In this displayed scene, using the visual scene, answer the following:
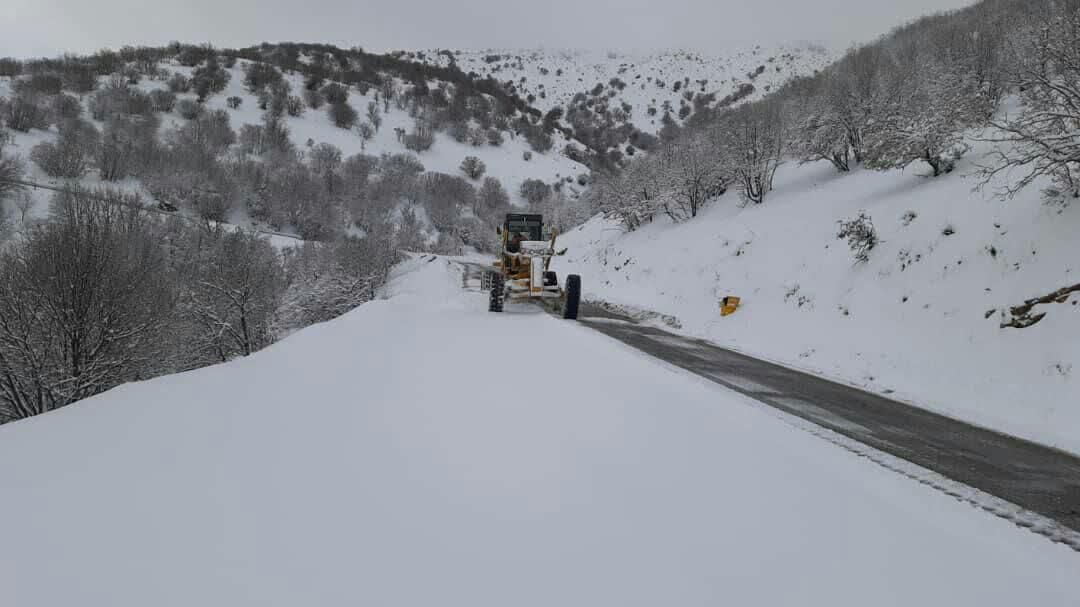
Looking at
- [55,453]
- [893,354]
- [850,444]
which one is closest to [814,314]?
[893,354]

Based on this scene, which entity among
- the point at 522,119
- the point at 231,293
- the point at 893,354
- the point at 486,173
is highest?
the point at 522,119

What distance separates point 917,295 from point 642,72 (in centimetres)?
12474

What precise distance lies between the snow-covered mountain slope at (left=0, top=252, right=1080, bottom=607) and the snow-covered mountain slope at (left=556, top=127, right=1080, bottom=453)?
4.44m

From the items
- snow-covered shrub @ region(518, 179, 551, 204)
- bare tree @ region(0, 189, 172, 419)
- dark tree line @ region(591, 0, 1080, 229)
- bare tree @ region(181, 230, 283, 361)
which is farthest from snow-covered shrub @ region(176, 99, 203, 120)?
dark tree line @ region(591, 0, 1080, 229)

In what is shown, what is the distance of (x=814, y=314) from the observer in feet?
37.4

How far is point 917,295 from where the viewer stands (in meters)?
9.46

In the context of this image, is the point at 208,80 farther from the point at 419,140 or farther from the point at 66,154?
the point at 66,154

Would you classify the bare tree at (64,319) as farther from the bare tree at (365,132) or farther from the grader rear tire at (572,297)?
the bare tree at (365,132)

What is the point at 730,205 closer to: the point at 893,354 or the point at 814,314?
the point at 814,314

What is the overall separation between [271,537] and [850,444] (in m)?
5.15

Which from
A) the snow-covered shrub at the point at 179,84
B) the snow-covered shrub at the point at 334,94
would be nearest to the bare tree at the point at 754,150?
the snow-covered shrub at the point at 334,94

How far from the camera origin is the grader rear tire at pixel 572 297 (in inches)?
496

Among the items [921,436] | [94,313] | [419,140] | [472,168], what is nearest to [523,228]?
[921,436]

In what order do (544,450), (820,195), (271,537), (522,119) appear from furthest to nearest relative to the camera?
1. (522,119)
2. (820,195)
3. (544,450)
4. (271,537)
